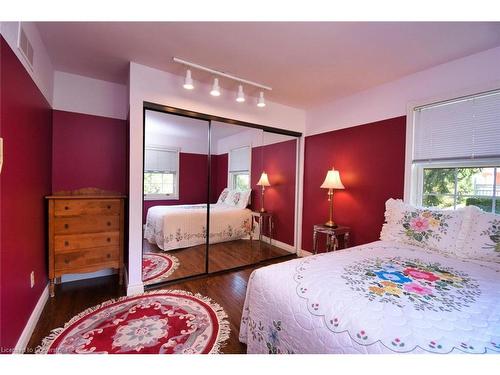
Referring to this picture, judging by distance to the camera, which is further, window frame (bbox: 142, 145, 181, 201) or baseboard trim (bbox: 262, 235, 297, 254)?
baseboard trim (bbox: 262, 235, 297, 254)

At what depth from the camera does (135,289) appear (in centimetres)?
228

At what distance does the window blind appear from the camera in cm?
242

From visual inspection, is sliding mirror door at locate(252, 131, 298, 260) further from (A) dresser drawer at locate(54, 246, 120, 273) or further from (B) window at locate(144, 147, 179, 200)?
(A) dresser drawer at locate(54, 246, 120, 273)

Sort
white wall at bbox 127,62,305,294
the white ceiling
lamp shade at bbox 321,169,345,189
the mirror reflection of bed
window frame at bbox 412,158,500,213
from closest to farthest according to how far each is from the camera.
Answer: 1. the white ceiling
2. window frame at bbox 412,158,500,213
3. white wall at bbox 127,62,305,294
4. the mirror reflection of bed
5. lamp shade at bbox 321,169,345,189

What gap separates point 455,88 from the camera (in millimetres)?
2064

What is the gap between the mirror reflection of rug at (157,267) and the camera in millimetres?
2440

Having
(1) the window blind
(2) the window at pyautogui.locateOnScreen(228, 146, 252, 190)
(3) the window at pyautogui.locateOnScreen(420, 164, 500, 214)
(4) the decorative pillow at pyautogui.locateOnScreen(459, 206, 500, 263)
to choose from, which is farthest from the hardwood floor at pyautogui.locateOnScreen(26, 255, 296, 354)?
(3) the window at pyautogui.locateOnScreen(420, 164, 500, 214)

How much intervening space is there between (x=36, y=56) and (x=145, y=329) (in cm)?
231

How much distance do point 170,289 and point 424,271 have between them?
225cm

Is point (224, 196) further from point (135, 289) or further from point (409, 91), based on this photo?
point (409, 91)

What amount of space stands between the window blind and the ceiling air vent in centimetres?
106

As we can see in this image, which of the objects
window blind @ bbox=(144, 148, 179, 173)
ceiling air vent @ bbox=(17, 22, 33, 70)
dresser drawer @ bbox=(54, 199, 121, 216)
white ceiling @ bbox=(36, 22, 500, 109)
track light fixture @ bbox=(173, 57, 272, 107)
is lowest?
dresser drawer @ bbox=(54, 199, 121, 216)

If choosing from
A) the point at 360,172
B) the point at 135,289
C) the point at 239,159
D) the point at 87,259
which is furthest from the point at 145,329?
the point at 360,172

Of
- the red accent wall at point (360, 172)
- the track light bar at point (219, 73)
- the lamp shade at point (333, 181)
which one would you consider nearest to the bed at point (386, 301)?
the red accent wall at point (360, 172)
